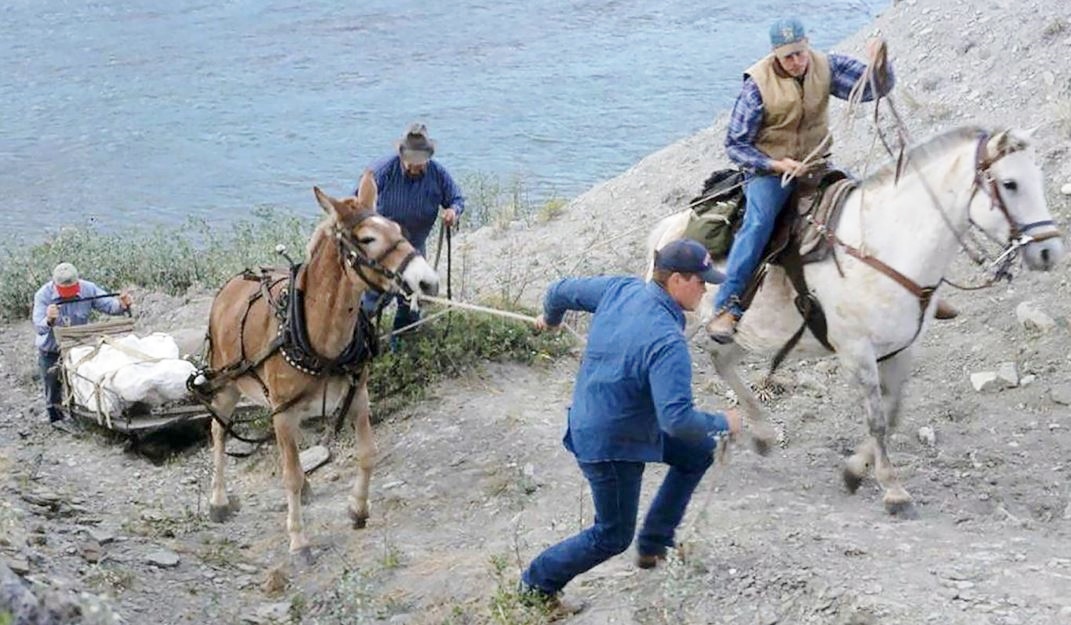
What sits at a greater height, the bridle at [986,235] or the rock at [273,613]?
the bridle at [986,235]

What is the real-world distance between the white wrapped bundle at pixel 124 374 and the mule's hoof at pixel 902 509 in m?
5.02

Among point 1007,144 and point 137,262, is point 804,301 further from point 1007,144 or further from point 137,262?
point 137,262

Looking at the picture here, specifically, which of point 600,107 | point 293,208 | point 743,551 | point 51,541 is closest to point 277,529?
point 51,541

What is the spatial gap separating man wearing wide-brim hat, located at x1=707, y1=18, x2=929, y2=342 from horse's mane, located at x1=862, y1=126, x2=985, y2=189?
1.81ft

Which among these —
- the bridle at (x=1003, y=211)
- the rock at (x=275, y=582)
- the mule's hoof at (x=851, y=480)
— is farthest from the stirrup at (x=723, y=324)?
the rock at (x=275, y=582)

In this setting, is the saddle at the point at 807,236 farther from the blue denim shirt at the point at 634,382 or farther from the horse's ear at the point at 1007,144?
the blue denim shirt at the point at 634,382

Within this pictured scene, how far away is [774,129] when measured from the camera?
798cm

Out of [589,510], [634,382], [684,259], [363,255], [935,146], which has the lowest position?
[589,510]

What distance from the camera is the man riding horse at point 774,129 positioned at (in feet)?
25.8

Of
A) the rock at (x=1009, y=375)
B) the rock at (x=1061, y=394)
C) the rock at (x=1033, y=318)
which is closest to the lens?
the rock at (x=1061, y=394)

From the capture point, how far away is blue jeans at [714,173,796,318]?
7.95m

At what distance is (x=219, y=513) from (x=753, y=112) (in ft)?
14.1

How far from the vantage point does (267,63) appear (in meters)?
27.3

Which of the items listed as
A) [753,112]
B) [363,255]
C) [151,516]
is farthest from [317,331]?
[753,112]
